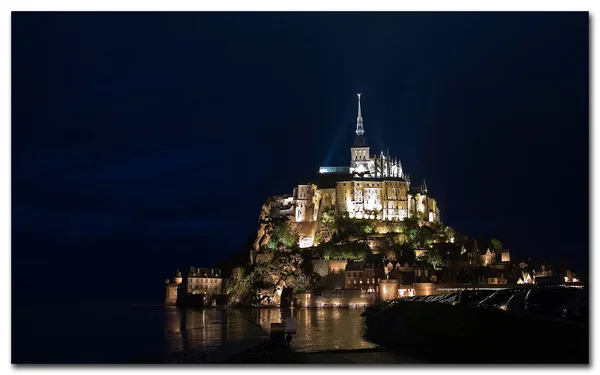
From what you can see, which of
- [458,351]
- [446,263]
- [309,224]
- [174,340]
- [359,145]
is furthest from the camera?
[359,145]

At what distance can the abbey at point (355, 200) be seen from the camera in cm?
7194

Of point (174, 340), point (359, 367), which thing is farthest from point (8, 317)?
point (174, 340)

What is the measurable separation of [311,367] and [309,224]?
5572 centimetres

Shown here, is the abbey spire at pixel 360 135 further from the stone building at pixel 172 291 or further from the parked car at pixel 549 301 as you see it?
the parked car at pixel 549 301

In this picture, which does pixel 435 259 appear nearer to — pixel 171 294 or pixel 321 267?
pixel 321 267

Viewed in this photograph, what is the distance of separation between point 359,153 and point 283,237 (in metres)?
15.9

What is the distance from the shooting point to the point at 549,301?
2617cm

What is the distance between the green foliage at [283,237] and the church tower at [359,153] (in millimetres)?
11528

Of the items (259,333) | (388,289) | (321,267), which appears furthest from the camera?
(321,267)

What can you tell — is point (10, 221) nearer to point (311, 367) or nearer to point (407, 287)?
point (311, 367)

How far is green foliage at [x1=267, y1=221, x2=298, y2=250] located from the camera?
7012 centimetres

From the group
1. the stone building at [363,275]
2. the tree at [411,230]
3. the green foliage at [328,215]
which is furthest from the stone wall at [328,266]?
the green foliage at [328,215]

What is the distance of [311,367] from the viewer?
16.9 meters

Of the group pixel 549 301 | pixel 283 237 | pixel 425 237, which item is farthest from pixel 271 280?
pixel 549 301
